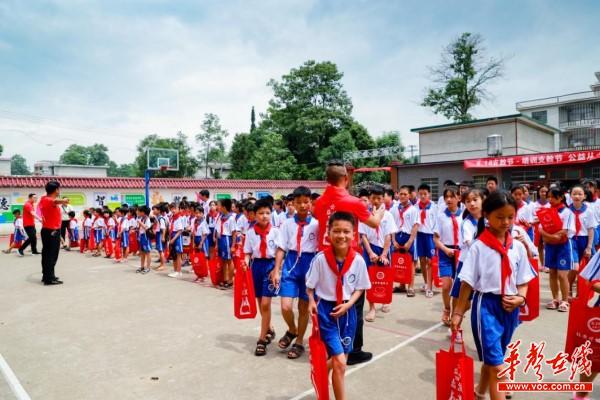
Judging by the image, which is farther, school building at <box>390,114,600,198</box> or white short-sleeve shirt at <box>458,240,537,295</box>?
school building at <box>390,114,600,198</box>

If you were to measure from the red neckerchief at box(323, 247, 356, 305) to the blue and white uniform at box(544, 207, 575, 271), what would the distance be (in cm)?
385

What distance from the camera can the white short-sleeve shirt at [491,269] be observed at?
2619 mm

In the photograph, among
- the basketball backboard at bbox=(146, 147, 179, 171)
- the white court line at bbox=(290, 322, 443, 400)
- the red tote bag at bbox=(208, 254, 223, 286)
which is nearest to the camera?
the white court line at bbox=(290, 322, 443, 400)

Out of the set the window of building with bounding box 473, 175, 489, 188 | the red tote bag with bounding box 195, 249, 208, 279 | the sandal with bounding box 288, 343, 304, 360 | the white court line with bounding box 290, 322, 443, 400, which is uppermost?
the window of building with bounding box 473, 175, 489, 188

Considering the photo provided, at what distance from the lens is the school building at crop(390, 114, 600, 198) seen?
51.9ft

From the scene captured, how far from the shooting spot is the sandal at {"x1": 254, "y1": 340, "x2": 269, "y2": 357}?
4.04 metres

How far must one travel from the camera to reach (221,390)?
333cm

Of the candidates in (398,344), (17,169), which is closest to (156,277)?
(398,344)

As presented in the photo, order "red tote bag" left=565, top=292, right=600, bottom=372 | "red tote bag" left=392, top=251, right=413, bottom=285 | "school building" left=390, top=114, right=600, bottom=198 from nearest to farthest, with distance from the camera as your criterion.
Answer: "red tote bag" left=565, top=292, right=600, bottom=372 → "red tote bag" left=392, top=251, right=413, bottom=285 → "school building" left=390, top=114, right=600, bottom=198

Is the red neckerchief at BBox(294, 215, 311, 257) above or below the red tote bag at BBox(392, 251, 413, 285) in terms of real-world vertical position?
above

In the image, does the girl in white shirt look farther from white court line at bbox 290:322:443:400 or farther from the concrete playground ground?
white court line at bbox 290:322:443:400

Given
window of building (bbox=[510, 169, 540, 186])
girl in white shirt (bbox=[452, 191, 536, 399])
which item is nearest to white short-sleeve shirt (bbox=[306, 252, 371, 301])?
girl in white shirt (bbox=[452, 191, 536, 399])

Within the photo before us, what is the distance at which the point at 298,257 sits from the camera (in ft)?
13.0

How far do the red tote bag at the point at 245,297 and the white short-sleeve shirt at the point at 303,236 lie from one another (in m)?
0.56
